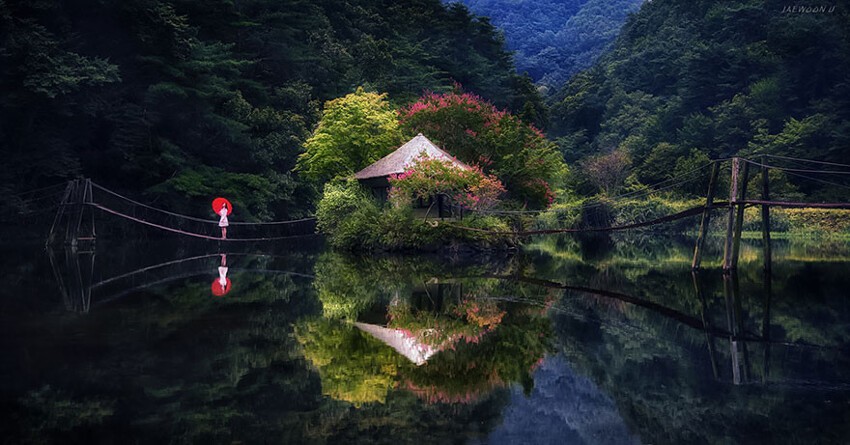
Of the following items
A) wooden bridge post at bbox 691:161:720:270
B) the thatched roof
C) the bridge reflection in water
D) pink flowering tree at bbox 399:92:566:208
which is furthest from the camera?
pink flowering tree at bbox 399:92:566:208

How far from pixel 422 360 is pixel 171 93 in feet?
93.9

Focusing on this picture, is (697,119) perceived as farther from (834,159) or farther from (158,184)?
(158,184)

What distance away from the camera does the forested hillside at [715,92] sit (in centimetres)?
4588

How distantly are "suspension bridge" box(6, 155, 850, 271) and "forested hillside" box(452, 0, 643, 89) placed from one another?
63.5m

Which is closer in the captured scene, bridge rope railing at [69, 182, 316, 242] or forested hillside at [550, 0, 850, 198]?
bridge rope railing at [69, 182, 316, 242]

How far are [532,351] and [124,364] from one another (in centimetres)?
466

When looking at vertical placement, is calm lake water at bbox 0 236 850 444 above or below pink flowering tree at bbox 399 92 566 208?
below

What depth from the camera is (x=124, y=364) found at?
7992 mm

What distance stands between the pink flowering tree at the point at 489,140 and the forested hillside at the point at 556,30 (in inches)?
2788

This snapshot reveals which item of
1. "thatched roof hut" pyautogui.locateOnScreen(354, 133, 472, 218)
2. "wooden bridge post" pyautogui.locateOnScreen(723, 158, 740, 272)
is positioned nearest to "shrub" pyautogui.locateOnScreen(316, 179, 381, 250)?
"thatched roof hut" pyautogui.locateOnScreen(354, 133, 472, 218)

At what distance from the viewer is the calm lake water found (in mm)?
6105

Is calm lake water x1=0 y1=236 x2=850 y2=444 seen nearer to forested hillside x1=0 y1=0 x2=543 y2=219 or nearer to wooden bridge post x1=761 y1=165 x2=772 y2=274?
wooden bridge post x1=761 y1=165 x2=772 y2=274

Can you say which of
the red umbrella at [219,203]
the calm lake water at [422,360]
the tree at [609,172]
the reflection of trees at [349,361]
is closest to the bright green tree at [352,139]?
the red umbrella at [219,203]

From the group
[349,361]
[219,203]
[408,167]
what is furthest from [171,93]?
[349,361]
